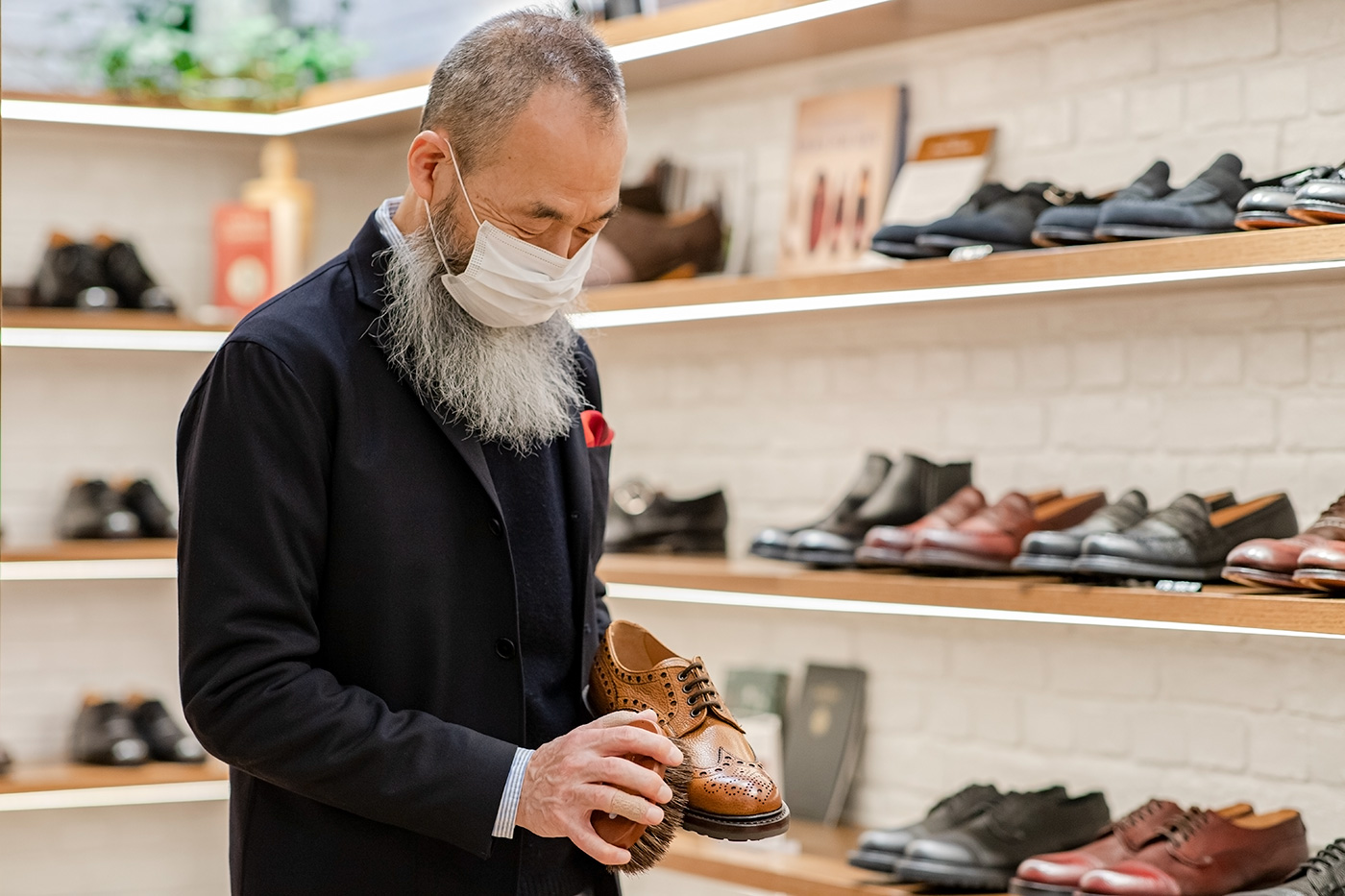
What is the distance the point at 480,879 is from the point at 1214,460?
1672mm

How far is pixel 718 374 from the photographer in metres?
3.54

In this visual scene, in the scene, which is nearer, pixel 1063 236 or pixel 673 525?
pixel 1063 236

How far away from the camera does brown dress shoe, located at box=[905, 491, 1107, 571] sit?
8.34 ft

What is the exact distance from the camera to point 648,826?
144cm

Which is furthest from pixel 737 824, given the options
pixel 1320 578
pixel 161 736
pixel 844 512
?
pixel 161 736

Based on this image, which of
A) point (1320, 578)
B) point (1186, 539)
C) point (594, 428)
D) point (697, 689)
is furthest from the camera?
point (1186, 539)

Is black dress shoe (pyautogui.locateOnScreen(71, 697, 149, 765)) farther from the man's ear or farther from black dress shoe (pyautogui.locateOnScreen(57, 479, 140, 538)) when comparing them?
the man's ear

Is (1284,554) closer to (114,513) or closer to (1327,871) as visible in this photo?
(1327,871)

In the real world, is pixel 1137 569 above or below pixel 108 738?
above

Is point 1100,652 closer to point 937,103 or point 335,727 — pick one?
point 937,103

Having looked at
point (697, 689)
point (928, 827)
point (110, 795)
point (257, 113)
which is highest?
point (257, 113)

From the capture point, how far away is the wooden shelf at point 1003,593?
212 centimetres

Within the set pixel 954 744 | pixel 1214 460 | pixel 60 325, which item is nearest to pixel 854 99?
pixel 1214 460

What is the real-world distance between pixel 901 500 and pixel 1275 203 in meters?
0.90
